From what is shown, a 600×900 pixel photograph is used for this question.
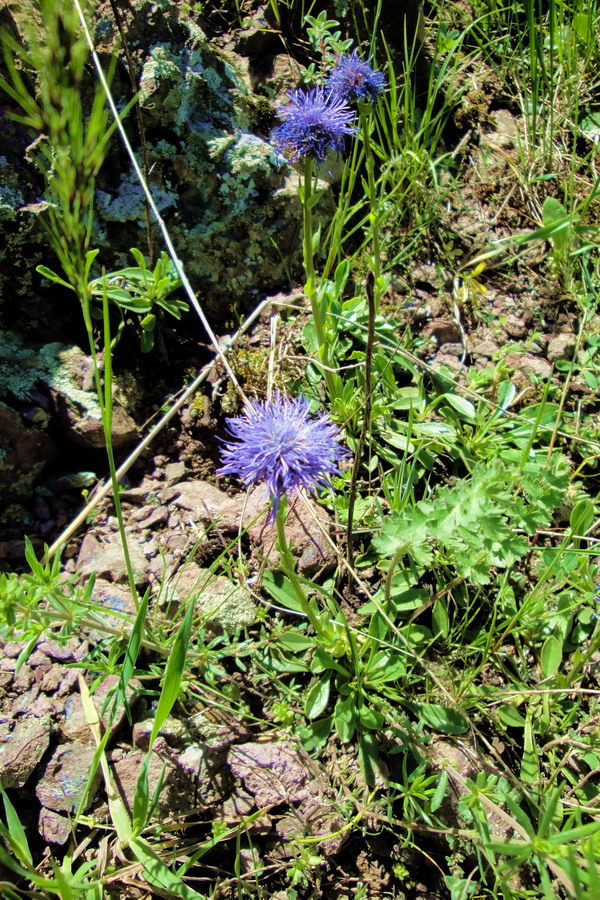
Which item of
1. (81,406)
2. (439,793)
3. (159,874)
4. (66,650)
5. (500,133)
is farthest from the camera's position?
(500,133)

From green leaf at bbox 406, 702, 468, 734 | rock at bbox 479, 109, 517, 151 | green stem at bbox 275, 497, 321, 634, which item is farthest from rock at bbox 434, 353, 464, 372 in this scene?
green leaf at bbox 406, 702, 468, 734

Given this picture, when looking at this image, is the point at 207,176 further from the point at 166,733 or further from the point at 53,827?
the point at 53,827


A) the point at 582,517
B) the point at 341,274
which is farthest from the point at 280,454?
the point at 341,274

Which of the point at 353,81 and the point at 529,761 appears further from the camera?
the point at 353,81

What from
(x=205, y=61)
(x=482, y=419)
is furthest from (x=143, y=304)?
(x=482, y=419)

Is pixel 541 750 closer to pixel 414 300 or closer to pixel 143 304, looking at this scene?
pixel 414 300

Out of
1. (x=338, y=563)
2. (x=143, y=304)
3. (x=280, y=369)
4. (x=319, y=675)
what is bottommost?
(x=319, y=675)

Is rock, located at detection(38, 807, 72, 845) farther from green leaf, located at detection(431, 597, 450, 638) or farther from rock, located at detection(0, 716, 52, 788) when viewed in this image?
green leaf, located at detection(431, 597, 450, 638)

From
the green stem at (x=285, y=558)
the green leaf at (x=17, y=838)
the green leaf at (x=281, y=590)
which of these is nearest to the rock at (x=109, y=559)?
the green leaf at (x=281, y=590)
